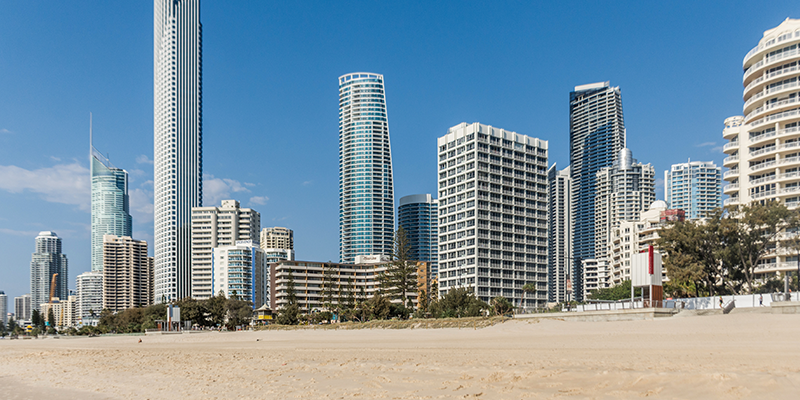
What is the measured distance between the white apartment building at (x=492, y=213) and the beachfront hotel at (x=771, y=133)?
167ft

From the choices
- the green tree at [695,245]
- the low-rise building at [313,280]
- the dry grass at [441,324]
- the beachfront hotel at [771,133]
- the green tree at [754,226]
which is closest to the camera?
the dry grass at [441,324]

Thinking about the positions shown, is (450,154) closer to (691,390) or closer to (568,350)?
(568,350)

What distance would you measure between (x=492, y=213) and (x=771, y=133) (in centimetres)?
5852

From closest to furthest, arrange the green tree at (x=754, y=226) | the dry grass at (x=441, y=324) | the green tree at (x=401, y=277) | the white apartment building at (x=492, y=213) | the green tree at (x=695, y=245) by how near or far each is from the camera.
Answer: the dry grass at (x=441, y=324), the green tree at (x=754, y=226), the green tree at (x=695, y=245), the green tree at (x=401, y=277), the white apartment building at (x=492, y=213)

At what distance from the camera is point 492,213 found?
4695 inches

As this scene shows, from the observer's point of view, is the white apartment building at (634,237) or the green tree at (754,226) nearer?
the green tree at (754,226)

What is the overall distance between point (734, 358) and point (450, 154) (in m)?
116

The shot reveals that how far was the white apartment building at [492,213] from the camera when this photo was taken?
116 metres

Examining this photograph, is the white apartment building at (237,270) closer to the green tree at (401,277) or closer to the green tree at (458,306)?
the green tree at (401,277)

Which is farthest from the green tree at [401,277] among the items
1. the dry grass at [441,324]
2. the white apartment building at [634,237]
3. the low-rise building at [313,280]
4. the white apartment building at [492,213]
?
the low-rise building at [313,280]

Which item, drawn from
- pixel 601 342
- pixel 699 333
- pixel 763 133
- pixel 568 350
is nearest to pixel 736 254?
pixel 763 133

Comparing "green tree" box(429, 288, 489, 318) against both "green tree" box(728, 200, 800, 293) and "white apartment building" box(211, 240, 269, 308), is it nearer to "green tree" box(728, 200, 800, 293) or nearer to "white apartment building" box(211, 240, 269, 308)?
"green tree" box(728, 200, 800, 293)

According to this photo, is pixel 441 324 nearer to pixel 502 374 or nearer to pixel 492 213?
pixel 502 374

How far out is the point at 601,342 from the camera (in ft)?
77.3
